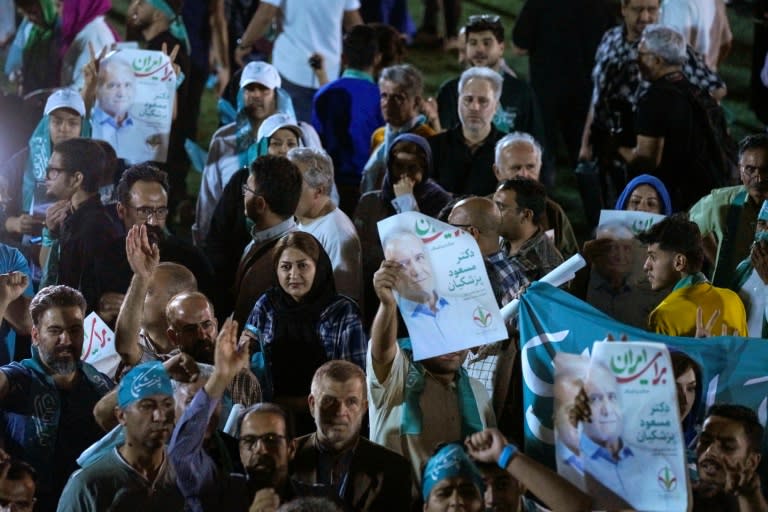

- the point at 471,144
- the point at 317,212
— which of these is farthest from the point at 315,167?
the point at 471,144

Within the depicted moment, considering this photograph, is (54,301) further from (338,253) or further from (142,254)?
(338,253)

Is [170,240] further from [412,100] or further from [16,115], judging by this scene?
[16,115]

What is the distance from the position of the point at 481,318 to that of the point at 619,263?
5.48 feet

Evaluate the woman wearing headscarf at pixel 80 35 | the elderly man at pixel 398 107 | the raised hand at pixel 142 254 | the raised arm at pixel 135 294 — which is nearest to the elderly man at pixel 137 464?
the raised arm at pixel 135 294

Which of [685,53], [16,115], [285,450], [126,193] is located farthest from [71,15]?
[285,450]

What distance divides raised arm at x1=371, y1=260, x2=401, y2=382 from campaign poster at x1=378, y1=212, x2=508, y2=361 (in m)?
0.03

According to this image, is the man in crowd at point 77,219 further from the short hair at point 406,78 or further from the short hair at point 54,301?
the short hair at point 406,78

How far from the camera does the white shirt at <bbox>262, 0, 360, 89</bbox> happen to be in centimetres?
1146

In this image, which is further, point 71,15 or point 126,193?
point 71,15

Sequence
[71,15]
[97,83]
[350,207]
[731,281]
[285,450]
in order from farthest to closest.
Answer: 1. [71,15]
2. [350,207]
3. [97,83]
4. [731,281]
5. [285,450]

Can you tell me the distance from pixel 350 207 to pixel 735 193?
2788 millimetres

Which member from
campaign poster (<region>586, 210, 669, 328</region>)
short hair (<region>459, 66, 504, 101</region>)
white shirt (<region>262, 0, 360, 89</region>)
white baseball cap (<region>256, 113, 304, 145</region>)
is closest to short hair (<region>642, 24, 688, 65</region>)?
→ short hair (<region>459, 66, 504, 101</region>)

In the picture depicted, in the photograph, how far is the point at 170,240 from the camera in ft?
27.0

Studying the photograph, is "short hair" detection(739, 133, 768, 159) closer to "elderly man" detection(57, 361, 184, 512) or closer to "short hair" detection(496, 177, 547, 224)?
"short hair" detection(496, 177, 547, 224)
